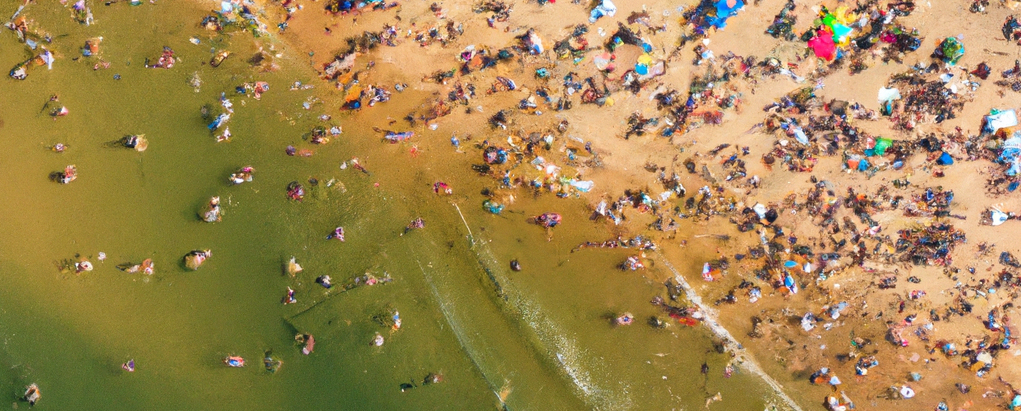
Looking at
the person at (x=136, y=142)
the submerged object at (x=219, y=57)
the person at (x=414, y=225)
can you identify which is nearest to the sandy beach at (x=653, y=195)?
the person at (x=414, y=225)

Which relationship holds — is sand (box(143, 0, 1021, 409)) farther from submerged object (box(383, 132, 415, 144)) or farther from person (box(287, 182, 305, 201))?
person (box(287, 182, 305, 201))

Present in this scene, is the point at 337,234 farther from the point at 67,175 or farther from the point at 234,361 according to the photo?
the point at 67,175

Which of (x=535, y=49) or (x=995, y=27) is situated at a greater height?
(x=995, y=27)

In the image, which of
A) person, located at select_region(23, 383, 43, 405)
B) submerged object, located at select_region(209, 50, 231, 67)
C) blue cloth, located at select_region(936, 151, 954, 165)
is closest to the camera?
blue cloth, located at select_region(936, 151, 954, 165)

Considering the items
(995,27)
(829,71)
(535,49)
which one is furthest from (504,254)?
(995,27)

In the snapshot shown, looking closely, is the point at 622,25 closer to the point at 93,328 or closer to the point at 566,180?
the point at 566,180

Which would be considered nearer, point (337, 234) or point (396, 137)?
point (337, 234)

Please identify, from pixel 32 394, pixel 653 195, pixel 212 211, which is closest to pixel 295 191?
pixel 212 211

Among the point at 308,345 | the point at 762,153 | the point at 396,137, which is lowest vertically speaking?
the point at 308,345

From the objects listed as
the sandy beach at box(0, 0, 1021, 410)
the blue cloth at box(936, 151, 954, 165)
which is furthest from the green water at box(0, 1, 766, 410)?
the blue cloth at box(936, 151, 954, 165)
